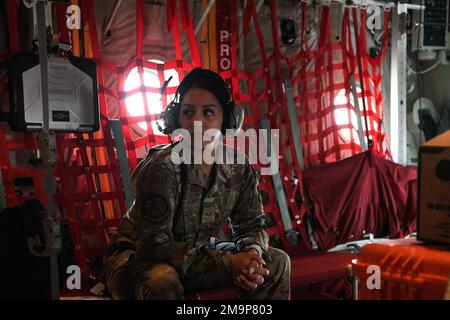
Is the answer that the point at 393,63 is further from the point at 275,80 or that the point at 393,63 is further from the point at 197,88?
the point at 197,88

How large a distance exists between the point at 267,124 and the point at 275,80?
19.7 inches

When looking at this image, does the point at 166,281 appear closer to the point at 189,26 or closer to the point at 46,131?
the point at 46,131

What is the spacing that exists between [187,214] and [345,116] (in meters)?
3.35

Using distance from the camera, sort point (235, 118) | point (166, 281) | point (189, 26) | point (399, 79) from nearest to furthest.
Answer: point (166, 281), point (235, 118), point (189, 26), point (399, 79)

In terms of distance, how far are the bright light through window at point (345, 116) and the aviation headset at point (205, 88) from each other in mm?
2670

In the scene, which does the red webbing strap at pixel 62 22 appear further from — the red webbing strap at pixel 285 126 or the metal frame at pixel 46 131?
the red webbing strap at pixel 285 126

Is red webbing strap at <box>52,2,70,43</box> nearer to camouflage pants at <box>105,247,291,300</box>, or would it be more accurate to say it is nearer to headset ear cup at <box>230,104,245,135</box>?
headset ear cup at <box>230,104,245,135</box>

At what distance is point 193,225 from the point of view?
2.32 meters

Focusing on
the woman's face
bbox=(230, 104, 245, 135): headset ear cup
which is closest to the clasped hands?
the woman's face

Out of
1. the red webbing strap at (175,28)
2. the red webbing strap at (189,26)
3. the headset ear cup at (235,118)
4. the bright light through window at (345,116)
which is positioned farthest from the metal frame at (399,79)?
the headset ear cup at (235,118)

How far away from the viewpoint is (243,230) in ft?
8.07

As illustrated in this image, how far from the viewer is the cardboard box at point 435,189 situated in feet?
5.73

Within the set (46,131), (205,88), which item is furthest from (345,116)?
(46,131)

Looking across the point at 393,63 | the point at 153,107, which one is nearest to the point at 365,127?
the point at 393,63
